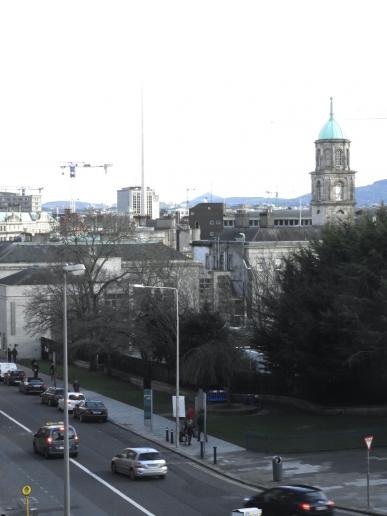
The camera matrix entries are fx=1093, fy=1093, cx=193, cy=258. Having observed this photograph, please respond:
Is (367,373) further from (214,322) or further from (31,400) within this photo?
(31,400)

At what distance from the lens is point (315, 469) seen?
43719 mm

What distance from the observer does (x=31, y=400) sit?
70.1 metres

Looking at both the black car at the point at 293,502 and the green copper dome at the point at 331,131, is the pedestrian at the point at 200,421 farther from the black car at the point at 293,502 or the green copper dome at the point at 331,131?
the green copper dome at the point at 331,131

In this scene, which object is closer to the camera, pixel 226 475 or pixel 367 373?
pixel 226 475

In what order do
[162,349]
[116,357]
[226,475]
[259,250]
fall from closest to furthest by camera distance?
1. [226,475]
2. [162,349]
3. [116,357]
4. [259,250]

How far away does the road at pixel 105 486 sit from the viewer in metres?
36.9

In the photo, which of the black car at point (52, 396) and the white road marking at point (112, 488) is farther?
the black car at point (52, 396)

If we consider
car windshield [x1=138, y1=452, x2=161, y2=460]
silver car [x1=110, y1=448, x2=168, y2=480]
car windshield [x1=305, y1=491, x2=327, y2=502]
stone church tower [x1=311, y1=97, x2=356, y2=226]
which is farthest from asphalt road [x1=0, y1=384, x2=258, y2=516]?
stone church tower [x1=311, y1=97, x2=356, y2=226]

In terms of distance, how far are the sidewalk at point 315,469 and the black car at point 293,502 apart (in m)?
4.42

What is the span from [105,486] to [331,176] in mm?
137333

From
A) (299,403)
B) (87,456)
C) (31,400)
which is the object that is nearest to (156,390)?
(31,400)

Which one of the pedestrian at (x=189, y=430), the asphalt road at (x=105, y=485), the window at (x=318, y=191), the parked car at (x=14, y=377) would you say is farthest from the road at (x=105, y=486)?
the window at (x=318, y=191)

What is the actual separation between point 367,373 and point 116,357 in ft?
95.6

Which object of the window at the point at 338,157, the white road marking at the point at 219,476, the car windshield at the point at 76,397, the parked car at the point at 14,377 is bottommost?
the parked car at the point at 14,377
